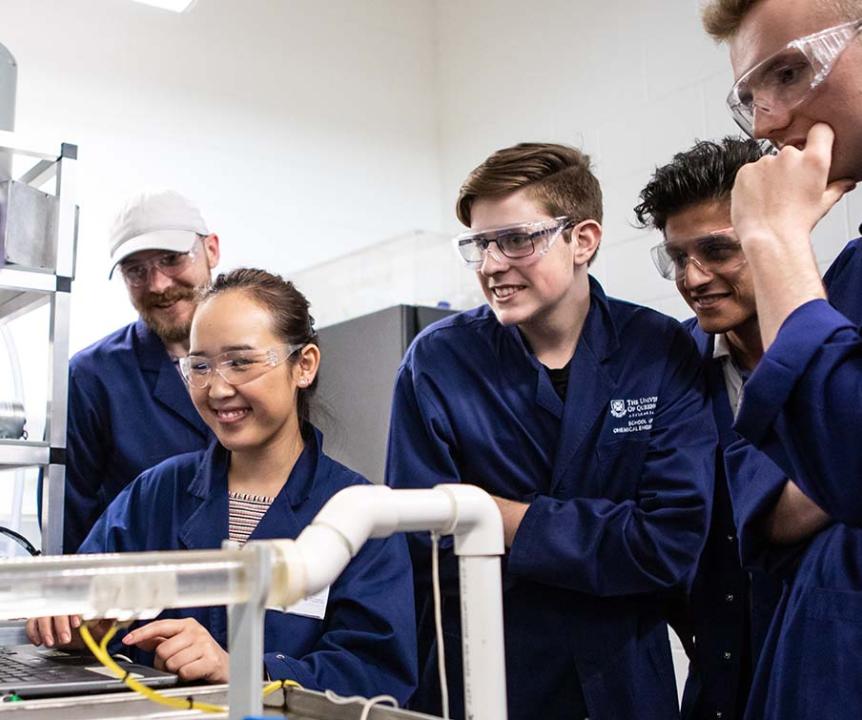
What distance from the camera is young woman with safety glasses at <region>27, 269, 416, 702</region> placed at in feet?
4.43

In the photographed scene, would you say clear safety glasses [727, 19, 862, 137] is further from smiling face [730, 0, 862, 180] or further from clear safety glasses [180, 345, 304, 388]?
clear safety glasses [180, 345, 304, 388]

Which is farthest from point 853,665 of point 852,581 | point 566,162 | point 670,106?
point 670,106

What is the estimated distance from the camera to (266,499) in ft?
5.32

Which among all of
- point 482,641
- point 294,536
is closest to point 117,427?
point 294,536

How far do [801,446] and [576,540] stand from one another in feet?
2.07

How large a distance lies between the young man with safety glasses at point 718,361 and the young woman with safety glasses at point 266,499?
21.2 inches

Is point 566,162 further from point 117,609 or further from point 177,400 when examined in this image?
point 117,609

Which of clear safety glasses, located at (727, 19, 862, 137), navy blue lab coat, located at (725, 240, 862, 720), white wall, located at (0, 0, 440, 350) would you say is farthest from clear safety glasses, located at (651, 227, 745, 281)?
white wall, located at (0, 0, 440, 350)

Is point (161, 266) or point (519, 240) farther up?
point (161, 266)

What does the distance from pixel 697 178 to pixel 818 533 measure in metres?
0.72

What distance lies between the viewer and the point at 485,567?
813mm

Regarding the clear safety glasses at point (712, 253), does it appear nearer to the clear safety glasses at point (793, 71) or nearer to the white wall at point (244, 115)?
the clear safety glasses at point (793, 71)

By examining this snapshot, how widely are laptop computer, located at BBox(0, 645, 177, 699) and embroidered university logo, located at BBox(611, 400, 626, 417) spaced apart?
0.87 metres

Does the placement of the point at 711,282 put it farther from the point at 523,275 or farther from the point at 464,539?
the point at 464,539
